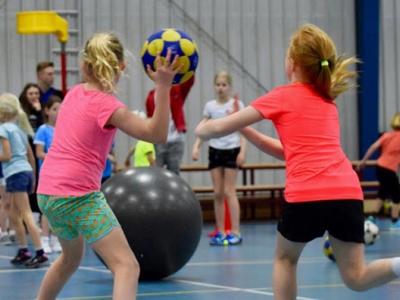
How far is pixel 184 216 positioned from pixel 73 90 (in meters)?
2.53

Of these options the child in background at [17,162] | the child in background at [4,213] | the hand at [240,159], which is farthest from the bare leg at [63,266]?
the hand at [240,159]

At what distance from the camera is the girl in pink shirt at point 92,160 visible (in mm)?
4531

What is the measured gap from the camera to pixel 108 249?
15.0 ft

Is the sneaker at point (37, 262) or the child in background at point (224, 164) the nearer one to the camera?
the sneaker at point (37, 262)

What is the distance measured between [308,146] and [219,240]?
5.80 meters

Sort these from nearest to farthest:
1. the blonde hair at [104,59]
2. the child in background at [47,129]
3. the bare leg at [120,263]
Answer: the bare leg at [120,263] → the blonde hair at [104,59] → the child in background at [47,129]

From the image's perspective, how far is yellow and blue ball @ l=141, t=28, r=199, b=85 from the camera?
16.0 feet

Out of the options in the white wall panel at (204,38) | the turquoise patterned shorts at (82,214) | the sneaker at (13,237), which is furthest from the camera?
the white wall panel at (204,38)

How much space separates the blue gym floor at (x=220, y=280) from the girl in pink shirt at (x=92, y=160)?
196 cm

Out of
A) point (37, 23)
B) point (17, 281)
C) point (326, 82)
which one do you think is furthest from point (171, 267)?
point (37, 23)

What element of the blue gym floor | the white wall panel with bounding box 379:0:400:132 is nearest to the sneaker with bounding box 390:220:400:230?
the blue gym floor

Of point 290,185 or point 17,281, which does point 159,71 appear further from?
point 17,281

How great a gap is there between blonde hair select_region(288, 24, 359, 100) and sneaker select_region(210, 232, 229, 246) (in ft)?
18.7

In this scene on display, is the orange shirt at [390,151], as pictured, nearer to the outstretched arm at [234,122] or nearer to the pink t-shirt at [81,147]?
the outstretched arm at [234,122]
